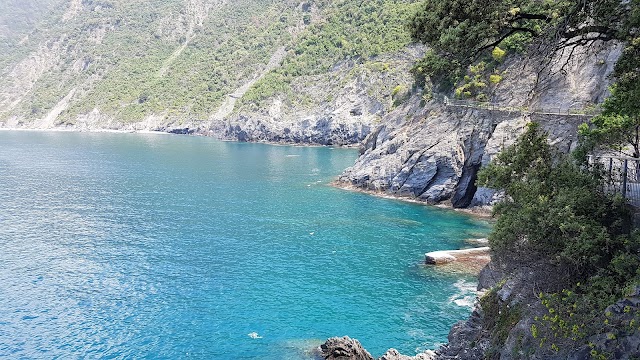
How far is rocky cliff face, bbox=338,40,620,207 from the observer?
6194 centimetres

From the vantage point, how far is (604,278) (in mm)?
17891

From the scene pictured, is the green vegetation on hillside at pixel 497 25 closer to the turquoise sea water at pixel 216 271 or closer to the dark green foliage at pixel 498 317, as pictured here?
the dark green foliage at pixel 498 317

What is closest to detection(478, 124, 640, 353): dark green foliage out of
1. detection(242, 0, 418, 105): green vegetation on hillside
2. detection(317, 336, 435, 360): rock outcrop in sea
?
detection(317, 336, 435, 360): rock outcrop in sea

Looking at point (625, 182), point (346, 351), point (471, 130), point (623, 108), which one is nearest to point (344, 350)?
point (346, 351)

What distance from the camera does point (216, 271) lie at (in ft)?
148

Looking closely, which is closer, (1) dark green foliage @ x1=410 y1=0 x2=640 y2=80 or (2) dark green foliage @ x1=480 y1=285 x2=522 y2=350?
(1) dark green foliage @ x1=410 y1=0 x2=640 y2=80

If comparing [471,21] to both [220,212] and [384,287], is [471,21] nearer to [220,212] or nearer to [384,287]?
[384,287]

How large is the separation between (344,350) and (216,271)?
19250 millimetres

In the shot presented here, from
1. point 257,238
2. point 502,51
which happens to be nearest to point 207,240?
point 257,238

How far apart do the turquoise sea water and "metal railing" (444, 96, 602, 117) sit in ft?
54.0

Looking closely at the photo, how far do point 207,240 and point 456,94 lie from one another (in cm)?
4522

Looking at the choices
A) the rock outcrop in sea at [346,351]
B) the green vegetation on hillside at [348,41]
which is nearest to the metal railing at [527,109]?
the rock outcrop in sea at [346,351]

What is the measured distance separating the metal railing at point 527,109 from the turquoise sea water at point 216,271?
1645 cm

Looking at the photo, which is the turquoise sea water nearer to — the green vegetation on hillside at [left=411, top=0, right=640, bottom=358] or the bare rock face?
the bare rock face
